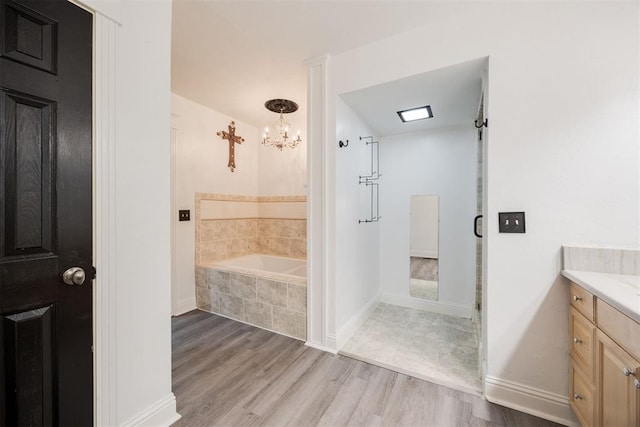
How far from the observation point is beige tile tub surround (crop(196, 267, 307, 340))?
236 cm

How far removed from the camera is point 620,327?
3.17 feet

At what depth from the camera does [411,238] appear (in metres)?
3.11

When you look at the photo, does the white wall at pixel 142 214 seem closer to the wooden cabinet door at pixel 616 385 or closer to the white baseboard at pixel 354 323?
the white baseboard at pixel 354 323

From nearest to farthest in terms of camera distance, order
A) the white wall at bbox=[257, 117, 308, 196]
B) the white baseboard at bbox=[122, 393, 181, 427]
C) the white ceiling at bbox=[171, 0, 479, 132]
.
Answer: the white baseboard at bbox=[122, 393, 181, 427], the white ceiling at bbox=[171, 0, 479, 132], the white wall at bbox=[257, 117, 308, 196]

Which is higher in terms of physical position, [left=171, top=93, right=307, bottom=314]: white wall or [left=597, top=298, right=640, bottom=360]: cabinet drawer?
[left=171, top=93, right=307, bottom=314]: white wall

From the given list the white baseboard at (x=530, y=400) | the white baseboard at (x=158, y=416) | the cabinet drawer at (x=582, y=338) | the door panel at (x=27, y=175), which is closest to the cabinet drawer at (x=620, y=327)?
the cabinet drawer at (x=582, y=338)

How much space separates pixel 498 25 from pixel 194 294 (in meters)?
3.67

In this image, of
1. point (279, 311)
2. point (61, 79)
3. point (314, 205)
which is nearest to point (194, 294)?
point (279, 311)

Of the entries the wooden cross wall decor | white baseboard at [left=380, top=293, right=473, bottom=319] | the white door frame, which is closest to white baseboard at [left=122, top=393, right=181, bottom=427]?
the white door frame

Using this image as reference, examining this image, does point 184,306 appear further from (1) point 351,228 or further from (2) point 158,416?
(1) point 351,228

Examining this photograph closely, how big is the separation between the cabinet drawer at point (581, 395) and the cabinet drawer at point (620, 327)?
33 centimetres

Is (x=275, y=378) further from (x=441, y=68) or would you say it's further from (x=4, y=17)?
(x=441, y=68)

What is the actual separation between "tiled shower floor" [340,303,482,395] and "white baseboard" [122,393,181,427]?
1232mm

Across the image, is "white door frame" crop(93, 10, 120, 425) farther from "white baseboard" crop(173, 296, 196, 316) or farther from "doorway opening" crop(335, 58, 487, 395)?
"white baseboard" crop(173, 296, 196, 316)
